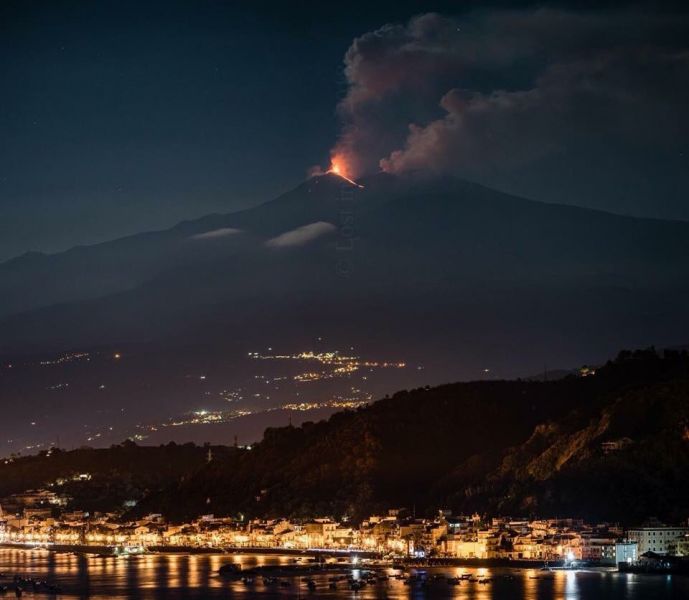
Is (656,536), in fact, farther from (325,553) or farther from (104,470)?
(104,470)

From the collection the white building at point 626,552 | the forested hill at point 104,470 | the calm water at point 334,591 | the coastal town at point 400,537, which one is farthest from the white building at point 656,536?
the forested hill at point 104,470

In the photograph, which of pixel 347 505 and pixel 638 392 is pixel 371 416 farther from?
pixel 638 392

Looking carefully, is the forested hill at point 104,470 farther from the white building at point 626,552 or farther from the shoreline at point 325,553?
the white building at point 626,552

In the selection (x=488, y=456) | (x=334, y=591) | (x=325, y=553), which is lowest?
(x=334, y=591)

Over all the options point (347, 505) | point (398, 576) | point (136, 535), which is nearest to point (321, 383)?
point (136, 535)

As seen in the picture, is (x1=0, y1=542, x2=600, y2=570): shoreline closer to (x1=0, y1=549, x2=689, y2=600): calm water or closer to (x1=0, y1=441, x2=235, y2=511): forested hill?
(x1=0, y1=549, x2=689, y2=600): calm water

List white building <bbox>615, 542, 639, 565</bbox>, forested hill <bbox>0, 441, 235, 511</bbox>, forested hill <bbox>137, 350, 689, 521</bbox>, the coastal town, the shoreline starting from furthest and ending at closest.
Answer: forested hill <bbox>0, 441, 235, 511</bbox>, forested hill <bbox>137, 350, 689, 521</bbox>, the shoreline, the coastal town, white building <bbox>615, 542, 639, 565</bbox>

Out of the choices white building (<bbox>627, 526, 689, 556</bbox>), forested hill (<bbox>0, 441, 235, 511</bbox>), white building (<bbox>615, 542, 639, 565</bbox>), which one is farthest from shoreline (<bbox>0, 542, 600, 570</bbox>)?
forested hill (<bbox>0, 441, 235, 511</bbox>)

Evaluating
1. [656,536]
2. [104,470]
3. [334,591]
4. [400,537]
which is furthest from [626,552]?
[104,470]
